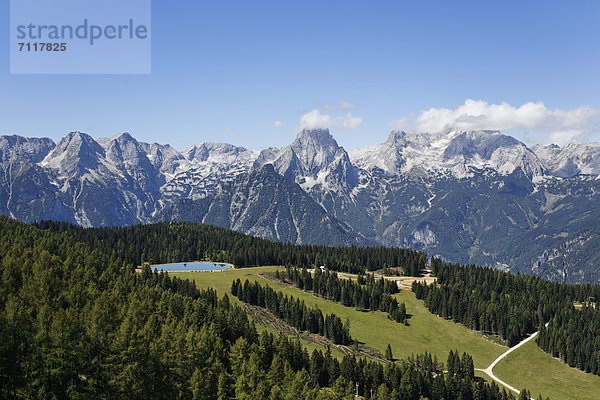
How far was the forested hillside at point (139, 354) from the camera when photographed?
6425 cm

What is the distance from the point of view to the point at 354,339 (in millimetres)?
173375

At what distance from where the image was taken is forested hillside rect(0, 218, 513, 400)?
64.2 metres

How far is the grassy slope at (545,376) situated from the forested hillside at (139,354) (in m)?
24.5

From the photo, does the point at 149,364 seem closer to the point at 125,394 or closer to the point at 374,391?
the point at 125,394

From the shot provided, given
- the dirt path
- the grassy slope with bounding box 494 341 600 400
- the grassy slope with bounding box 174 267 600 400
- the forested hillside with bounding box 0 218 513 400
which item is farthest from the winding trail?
the dirt path

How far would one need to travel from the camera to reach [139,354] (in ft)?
232

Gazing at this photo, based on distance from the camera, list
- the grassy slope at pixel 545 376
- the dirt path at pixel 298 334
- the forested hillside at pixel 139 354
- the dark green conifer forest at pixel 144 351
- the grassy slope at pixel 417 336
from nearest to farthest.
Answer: the forested hillside at pixel 139 354
the dark green conifer forest at pixel 144 351
the grassy slope at pixel 545 376
the dirt path at pixel 298 334
the grassy slope at pixel 417 336

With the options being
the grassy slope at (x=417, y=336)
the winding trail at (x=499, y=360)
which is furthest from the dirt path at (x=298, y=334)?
the winding trail at (x=499, y=360)

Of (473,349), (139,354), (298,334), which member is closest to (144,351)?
(139,354)

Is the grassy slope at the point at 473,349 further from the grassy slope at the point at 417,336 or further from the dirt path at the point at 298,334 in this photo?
the dirt path at the point at 298,334

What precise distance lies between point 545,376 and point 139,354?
146 metres

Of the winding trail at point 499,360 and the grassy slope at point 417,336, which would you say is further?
the grassy slope at point 417,336

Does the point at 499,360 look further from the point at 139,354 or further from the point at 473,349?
the point at 139,354

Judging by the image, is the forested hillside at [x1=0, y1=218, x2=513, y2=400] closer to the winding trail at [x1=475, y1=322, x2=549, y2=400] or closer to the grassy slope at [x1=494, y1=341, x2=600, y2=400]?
the winding trail at [x1=475, y1=322, x2=549, y2=400]
